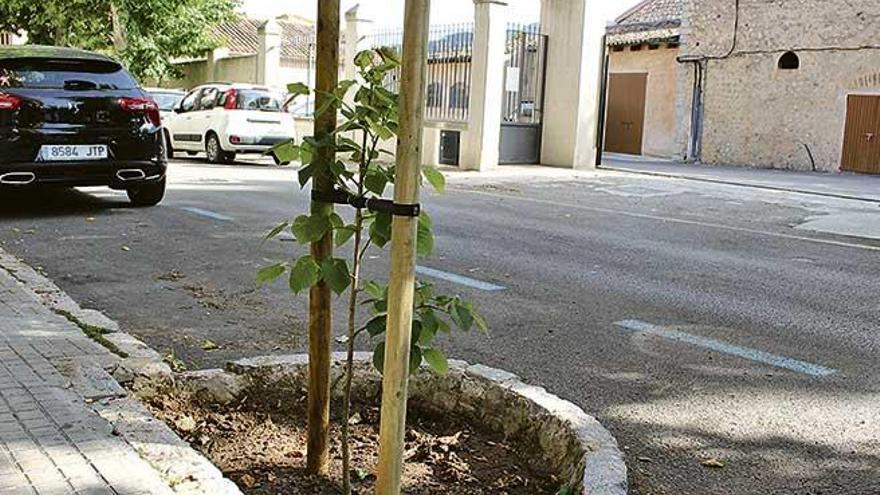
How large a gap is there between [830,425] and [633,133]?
86.3ft

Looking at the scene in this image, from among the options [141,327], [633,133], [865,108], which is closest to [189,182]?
[141,327]

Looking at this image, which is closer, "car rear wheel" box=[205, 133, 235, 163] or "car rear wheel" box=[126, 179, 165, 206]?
"car rear wheel" box=[126, 179, 165, 206]

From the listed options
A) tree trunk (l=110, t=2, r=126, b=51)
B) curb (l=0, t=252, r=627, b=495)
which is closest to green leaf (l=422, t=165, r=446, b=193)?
curb (l=0, t=252, r=627, b=495)

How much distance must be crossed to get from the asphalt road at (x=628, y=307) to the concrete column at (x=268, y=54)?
19.2 metres

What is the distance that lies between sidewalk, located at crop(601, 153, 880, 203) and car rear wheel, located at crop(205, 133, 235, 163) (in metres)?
8.78

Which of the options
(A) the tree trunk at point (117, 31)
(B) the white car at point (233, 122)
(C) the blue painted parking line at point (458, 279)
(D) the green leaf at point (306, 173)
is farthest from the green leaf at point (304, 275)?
(A) the tree trunk at point (117, 31)

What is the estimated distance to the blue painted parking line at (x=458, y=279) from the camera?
6.68m

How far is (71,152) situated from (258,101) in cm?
1066

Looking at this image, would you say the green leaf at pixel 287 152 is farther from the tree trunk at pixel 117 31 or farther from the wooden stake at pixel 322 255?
the tree trunk at pixel 117 31

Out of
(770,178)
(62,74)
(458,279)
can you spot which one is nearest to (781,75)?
(770,178)

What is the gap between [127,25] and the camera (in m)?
26.5

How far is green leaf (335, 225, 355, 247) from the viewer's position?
2870 millimetres

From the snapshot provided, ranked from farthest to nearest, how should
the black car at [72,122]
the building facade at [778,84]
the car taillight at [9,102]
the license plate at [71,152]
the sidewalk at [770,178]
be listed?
1. the building facade at [778,84]
2. the sidewalk at [770,178]
3. the license plate at [71,152]
4. the black car at [72,122]
5. the car taillight at [9,102]

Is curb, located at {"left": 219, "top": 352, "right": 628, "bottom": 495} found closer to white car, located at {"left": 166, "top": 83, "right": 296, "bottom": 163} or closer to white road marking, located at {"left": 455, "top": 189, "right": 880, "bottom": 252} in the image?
white road marking, located at {"left": 455, "top": 189, "right": 880, "bottom": 252}
